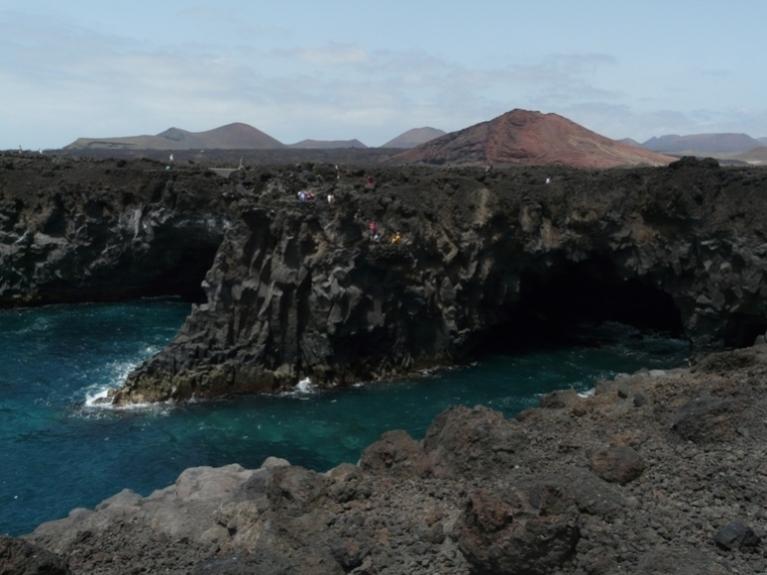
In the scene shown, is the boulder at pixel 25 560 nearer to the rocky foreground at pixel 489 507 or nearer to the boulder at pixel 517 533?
the rocky foreground at pixel 489 507

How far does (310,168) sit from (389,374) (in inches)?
538

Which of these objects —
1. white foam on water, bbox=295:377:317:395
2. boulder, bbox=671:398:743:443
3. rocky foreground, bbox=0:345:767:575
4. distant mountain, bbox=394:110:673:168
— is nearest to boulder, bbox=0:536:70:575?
rocky foreground, bbox=0:345:767:575

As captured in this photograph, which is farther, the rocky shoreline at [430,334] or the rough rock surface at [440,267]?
the rough rock surface at [440,267]

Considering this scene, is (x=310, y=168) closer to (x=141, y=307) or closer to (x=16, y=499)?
(x=141, y=307)

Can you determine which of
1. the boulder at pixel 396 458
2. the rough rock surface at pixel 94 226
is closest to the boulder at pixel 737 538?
the boulder at pixel 396 458

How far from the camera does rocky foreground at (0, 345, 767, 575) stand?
11945mm

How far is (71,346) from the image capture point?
44312mm

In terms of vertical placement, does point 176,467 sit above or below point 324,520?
below

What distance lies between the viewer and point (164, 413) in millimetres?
34094

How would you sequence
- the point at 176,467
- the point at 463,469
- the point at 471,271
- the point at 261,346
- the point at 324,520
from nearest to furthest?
1. the point at 324,520
2. the point at 463,469
3. the point at 176,467
4. the point at 261,346
5. the point at 471,271

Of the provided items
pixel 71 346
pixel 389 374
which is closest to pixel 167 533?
pixel 389 374

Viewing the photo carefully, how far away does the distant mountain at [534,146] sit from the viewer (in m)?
82.6

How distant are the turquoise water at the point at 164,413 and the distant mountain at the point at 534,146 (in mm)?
37259

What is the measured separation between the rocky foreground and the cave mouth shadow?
27118 mm
